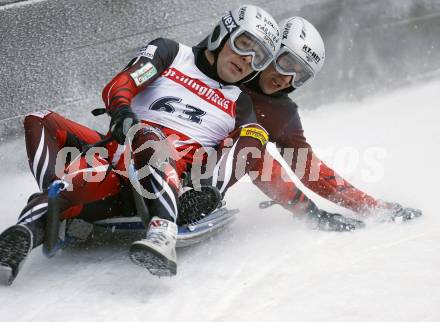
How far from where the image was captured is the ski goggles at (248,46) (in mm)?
4270

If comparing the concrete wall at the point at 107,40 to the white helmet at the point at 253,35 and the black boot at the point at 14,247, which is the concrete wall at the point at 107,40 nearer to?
the white helmet at the point at 253,35

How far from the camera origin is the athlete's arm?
394cm

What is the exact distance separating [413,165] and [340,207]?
3.68 ft

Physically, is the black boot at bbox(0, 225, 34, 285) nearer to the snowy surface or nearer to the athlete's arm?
the snowy surface

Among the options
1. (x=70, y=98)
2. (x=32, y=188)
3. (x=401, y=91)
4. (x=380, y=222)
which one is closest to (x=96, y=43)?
(x=70, y=98)

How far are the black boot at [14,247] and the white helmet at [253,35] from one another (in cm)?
166

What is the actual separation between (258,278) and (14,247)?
1169mm

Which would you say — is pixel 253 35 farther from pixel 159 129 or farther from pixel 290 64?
pixel 159 129

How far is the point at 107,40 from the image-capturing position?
19.5 ft

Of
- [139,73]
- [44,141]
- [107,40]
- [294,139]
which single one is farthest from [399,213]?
[107,40]

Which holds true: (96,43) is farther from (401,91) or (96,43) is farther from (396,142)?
(401,91)

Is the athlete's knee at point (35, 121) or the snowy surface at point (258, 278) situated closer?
the snowy surface at point (258, 278)

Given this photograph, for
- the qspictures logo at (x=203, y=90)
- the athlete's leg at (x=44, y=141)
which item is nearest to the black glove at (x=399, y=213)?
the qspictures logo at (x=203, y=90)

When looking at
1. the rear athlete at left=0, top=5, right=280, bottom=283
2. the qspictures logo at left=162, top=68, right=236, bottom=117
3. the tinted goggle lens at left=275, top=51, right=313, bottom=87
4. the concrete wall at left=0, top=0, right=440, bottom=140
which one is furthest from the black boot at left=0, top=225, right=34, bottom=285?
the concrete wall at left=0, top=0, right=440, bottom=140
